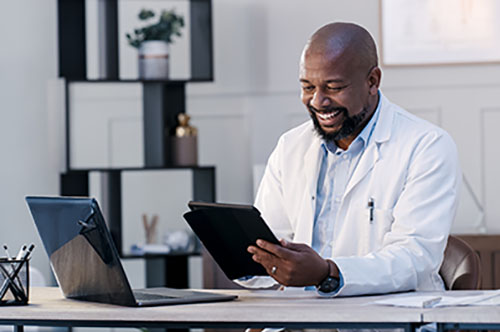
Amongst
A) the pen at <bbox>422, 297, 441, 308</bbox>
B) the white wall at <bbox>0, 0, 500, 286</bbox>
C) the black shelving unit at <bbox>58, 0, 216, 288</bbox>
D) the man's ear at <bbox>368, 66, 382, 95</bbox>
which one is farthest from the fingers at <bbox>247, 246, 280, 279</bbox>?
the white wall at <bbox>0, 0, 500, 286</bbox>

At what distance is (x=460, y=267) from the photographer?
2191 millimetres

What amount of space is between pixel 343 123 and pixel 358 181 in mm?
174

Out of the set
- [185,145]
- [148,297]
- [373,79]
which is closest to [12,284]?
[148,297]

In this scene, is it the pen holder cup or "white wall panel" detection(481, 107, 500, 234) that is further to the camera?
"white wall panel" detection(481, 107, 500, 234)

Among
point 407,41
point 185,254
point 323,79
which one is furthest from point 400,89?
point 323,79

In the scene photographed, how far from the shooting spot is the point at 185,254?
12.5ft

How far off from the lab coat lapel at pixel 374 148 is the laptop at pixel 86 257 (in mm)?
526

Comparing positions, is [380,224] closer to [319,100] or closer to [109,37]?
[319,100]

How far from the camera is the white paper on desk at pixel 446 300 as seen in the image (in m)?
1.59

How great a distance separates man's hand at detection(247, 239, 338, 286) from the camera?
1744 millimetres

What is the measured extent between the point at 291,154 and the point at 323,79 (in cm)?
29

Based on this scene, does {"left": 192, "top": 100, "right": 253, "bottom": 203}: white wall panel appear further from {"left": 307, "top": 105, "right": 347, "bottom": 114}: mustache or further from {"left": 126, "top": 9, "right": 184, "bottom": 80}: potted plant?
{"left": 307, "top": 105, "right": 347, "bottom": 114}: mustache

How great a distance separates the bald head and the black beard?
130 millimetres

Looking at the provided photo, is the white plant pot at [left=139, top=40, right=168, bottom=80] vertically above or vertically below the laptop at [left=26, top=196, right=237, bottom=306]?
above
